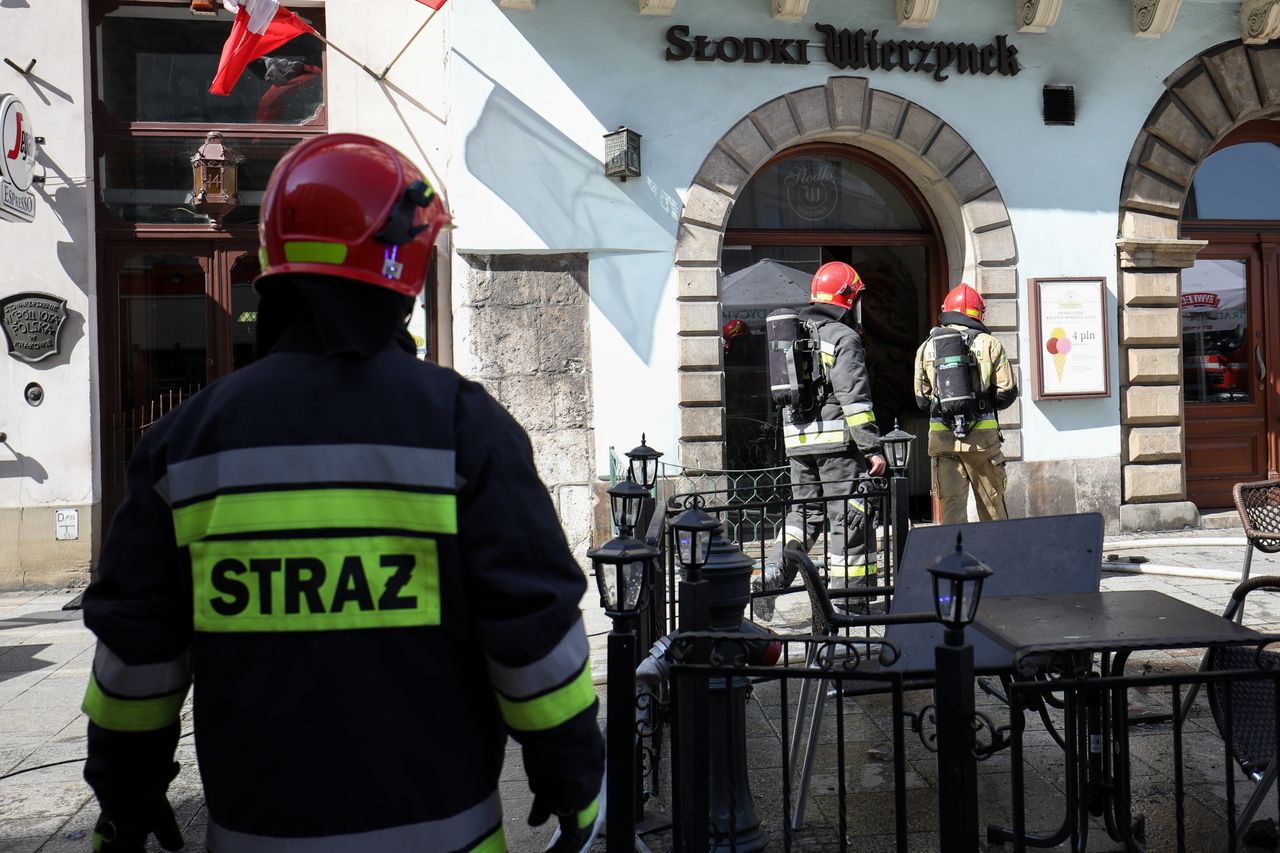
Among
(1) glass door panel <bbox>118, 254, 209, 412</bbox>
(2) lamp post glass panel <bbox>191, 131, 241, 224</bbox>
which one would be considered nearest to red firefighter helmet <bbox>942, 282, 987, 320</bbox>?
(2) lamp post glass panel <bbox>191, 131, 241, 224</bbox>

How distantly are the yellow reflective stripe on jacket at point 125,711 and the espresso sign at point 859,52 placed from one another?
845 cm

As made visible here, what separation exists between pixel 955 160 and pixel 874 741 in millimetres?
6702

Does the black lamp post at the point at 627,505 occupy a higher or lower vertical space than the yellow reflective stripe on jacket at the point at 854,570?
higher

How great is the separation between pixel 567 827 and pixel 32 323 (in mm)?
8333

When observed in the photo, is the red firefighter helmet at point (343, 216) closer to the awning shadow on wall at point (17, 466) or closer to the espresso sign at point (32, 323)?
the espresso sign at point (32, 323)

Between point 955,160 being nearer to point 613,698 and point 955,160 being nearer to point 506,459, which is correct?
point 613,698

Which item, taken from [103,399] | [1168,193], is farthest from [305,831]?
[1168,193]

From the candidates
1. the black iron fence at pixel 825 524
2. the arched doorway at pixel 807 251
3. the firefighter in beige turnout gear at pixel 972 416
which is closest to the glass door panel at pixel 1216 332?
the arched doorway at pixel 807 251

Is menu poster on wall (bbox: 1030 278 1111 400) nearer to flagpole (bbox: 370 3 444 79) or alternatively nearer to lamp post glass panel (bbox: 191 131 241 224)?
flagpole (bbox: 370 3 444 79)

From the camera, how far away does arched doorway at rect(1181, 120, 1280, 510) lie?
433 inches

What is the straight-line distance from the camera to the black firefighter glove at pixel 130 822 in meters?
1.91

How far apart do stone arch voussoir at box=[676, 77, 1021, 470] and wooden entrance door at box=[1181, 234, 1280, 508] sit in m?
2.41

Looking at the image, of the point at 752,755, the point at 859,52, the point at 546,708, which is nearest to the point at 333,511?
the point at 546,708

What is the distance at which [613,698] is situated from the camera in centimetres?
276
